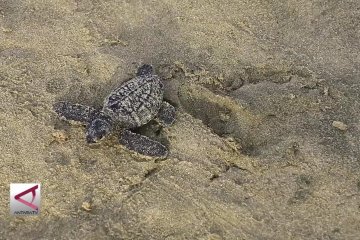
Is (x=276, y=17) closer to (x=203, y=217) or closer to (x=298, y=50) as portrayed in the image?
(x=298, y=50)

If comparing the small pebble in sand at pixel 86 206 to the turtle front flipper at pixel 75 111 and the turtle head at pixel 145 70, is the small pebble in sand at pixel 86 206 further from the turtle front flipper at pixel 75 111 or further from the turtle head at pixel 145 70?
the turtle head at pixel 145 70

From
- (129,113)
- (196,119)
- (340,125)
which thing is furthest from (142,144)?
(340,125)

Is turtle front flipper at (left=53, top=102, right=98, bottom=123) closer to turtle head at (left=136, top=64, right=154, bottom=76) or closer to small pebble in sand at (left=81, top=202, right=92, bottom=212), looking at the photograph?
turtle head at (left=136, top=64, right=154, bottom=76)

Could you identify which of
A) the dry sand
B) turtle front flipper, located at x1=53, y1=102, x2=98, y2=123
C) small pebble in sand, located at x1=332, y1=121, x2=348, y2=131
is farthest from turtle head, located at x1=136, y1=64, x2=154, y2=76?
small pebble in sand, located at x1=332, y1=121, x2=348, y2=131

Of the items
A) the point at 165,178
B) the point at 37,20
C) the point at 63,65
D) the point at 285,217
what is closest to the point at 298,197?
the point at 285,217

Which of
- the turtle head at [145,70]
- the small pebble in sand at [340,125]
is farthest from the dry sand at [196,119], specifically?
the turtle head at [145,70]

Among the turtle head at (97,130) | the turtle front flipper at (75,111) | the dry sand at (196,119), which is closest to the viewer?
the dry sand at (196,119)

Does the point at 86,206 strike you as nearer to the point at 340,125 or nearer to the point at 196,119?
the point at 196,119
